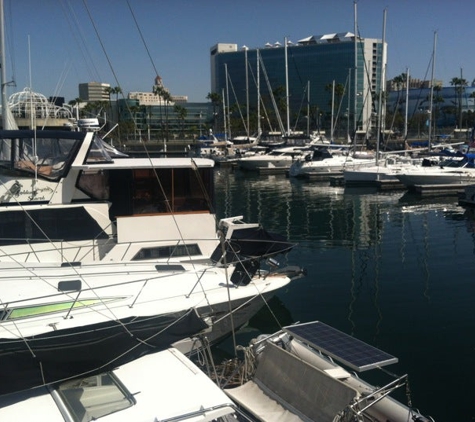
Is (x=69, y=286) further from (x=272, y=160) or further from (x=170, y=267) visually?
(x=272, y=160)

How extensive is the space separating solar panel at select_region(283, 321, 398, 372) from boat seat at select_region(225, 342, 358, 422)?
42 centimetres

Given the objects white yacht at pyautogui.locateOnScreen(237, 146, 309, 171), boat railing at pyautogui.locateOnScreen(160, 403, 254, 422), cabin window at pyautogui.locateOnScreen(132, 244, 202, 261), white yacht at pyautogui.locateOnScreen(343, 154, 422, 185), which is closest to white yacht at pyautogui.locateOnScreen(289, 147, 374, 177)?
white yacht at pyautogui.locateOnScreen(343, 154, 422, 185)

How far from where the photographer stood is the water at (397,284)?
12458 mm

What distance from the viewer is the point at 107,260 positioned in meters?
13.6

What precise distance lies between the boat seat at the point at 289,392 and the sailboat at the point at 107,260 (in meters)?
1.03

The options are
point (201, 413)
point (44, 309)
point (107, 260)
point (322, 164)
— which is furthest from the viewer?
point (322, 164)

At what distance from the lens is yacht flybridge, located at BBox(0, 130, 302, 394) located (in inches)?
344

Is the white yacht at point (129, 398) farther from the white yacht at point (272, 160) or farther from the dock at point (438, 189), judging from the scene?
the white yacht at point (272, 160)

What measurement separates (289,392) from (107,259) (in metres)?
6.42

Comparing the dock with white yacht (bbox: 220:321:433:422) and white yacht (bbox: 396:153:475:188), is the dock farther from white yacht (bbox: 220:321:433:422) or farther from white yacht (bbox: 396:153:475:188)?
white yacht (bbox: 220:321:433:422)

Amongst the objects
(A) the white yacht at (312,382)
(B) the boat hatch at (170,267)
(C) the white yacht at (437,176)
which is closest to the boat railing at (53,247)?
(B) the boat hatch at (170,267)

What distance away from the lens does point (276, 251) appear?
1312cm

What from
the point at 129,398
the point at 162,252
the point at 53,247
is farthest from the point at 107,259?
the point at 129,398

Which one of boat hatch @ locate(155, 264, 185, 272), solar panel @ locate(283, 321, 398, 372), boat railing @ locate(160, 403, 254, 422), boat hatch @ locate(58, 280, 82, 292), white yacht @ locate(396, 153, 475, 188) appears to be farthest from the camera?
white yacht @ locate(396, 153, 475, 188)
